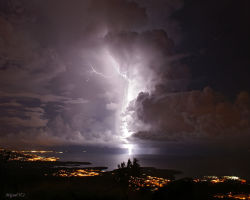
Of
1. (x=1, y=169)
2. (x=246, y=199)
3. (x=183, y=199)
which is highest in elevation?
(x=1, y=169)

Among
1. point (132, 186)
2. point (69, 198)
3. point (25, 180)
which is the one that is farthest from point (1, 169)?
point (25, 180)

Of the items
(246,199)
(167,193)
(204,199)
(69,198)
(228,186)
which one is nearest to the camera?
(167,193)

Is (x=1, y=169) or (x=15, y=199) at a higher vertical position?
(x=1, y=169)

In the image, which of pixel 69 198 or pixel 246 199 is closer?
pixel 69 198

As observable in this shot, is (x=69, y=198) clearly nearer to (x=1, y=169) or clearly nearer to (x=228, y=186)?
(x=1, y=169)

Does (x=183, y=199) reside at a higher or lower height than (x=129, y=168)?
lower

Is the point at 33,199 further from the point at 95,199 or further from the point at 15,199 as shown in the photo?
the point at 95,199

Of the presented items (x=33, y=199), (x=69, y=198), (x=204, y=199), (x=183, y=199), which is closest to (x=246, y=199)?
(x=204, y=199)

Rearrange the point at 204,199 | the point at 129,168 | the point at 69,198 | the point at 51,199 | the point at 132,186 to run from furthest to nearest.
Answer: the point at 132,186, the point at 204,199, the point at 129,168, the point at 51,199, the point at 69,198

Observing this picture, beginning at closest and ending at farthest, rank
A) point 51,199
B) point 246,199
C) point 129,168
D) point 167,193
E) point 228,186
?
1. point 167,193
2. point 51,199
3. point 129,168
4. point 246,199
5. point 228,186
